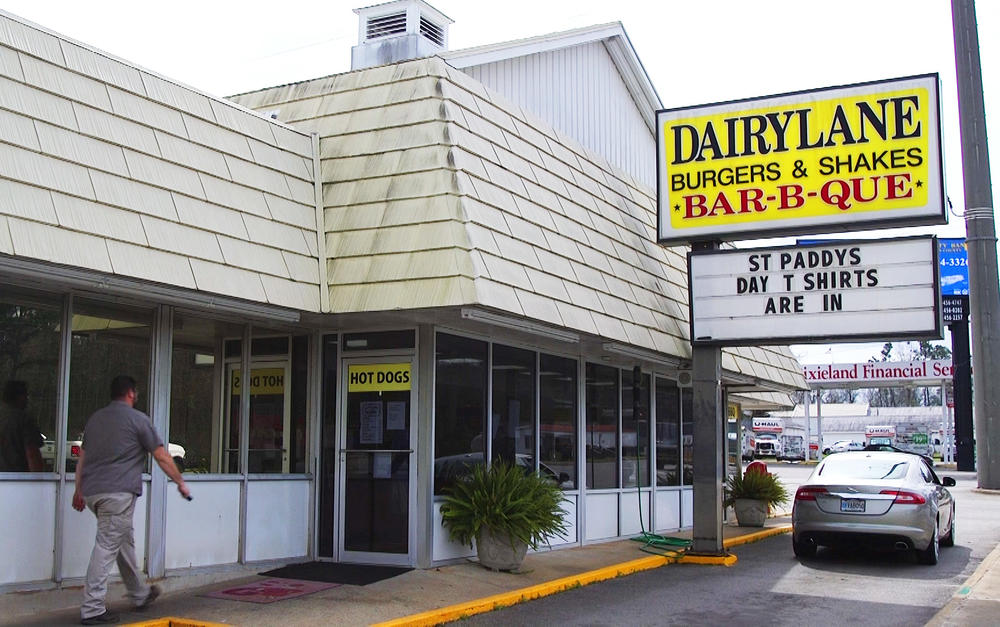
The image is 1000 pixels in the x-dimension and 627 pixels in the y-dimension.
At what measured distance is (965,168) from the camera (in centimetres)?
2709

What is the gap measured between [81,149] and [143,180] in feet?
2.08

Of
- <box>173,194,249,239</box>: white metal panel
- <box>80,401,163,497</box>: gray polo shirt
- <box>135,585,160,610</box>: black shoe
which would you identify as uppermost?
<box>173,194,249,239</box>: white metal panel

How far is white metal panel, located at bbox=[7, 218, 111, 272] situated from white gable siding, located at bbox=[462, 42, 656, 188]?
7.01m

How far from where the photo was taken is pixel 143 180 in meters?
9.23

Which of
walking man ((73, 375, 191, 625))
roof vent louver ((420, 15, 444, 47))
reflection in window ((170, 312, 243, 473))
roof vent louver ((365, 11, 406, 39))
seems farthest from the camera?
roof vent louver ((420, 15, 444, 47))

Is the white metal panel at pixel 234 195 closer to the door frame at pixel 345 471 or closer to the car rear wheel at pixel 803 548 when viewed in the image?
the door frame at pixel 345 471

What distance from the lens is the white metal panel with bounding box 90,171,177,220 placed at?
28.8ft

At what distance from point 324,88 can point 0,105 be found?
499cm

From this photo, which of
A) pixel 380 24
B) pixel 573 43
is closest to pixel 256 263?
pixel 380 24

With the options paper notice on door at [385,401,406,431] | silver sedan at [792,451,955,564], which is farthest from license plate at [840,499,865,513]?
paper notice on door at [385,401,406,431]

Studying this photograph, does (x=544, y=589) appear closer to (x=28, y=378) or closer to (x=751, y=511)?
(x=28, y=378)

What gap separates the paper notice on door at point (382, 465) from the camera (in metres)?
11.2

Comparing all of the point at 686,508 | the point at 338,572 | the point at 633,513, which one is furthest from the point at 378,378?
the point at 686,508

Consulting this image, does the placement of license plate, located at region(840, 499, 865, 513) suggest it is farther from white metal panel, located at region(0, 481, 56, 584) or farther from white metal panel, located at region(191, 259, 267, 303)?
white metal panel, located at region(0, 481, 56, 584)
